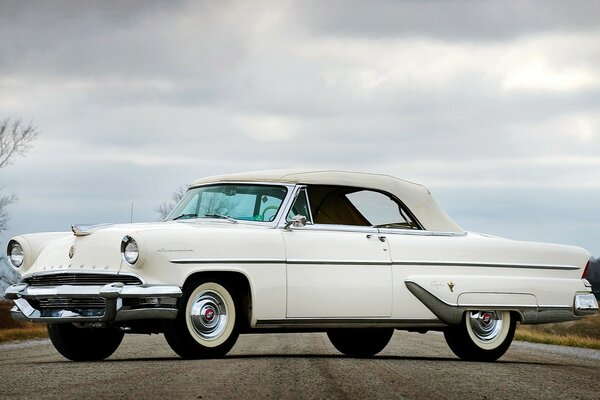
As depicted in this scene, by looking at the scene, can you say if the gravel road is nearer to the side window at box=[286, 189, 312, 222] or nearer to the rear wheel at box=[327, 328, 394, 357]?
the rear wheel at box=[327, 328, 394, 357]

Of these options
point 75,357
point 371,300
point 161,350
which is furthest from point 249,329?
point 161,350

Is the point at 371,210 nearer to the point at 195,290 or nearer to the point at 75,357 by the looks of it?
the point at 195,290

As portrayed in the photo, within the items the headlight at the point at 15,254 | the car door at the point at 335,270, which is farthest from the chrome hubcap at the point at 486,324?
the headlight at the point at 15,254

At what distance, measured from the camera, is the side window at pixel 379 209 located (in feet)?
36.4

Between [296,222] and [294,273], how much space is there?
21.4 inches

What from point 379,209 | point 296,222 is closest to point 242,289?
point 296,222

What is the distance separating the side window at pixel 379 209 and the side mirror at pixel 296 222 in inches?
40.9

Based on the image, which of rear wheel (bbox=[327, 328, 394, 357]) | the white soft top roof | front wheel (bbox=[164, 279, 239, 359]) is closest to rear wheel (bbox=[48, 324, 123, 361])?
front wheel (bbox=[164, 279, 239, 359])

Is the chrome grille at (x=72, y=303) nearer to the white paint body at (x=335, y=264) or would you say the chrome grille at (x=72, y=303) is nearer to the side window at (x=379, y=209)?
the white paint body at (x=335, y=264)

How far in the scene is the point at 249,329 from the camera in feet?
32.1

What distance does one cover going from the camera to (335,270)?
10.2 metres

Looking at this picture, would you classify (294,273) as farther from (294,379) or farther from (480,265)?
(480,265)

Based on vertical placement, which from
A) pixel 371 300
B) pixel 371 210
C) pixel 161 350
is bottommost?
pixel 161 350

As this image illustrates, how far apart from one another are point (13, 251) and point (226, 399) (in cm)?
492
